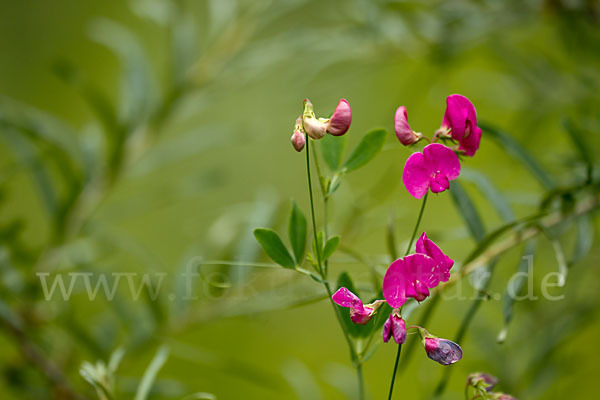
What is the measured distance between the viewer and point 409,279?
6.2 inches

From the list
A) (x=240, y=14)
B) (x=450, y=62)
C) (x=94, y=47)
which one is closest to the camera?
(x=450, y=62)

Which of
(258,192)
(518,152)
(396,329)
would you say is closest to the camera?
(396,329)

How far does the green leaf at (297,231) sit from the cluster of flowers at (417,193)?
33 mm

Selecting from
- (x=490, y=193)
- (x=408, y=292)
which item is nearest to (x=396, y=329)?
(x=408, y=292)

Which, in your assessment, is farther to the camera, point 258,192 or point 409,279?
point 258,192

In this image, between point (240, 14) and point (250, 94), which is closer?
point (240, 14)

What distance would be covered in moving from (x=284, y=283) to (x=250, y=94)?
656mm

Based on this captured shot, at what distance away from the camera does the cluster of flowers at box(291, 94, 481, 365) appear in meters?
0.15

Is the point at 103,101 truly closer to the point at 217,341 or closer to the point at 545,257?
the point at 545,257

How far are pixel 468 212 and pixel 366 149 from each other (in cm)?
8

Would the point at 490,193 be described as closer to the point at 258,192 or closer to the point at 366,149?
the point at 366,149

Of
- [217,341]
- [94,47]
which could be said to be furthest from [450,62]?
[94,47]

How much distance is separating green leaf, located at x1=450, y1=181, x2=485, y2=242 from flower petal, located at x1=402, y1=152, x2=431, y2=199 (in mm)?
75

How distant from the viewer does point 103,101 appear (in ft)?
1.28
